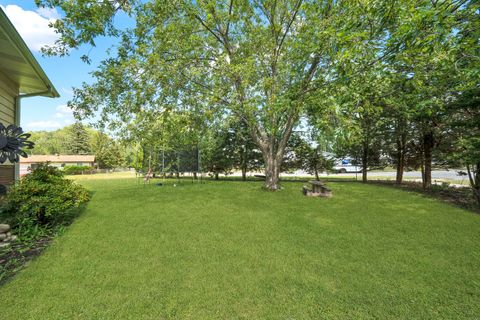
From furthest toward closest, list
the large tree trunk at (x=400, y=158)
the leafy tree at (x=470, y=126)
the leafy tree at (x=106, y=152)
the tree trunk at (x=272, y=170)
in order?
the leafy tree at (x=106, y=152) → the large tree trunk at (x=400, y=158) → the tree trunk at (x=272, y=170) → the leafy tree at (x=470, y=126)

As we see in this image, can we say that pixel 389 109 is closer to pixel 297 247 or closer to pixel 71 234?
pixel 297 247

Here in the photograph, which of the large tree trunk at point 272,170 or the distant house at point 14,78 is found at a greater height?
the distant house at point 14,78

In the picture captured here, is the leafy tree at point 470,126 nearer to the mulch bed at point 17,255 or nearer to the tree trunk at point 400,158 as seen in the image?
the tree trunk at point 400,158

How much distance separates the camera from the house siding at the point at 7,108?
15.0 ft

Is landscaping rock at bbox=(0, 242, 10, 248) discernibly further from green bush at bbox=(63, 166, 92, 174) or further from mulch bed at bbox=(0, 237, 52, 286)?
green bush at bbox=(63, 166, 92, 174)

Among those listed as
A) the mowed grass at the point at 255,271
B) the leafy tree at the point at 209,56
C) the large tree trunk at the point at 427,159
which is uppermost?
the leafy tree at the point at 209,56

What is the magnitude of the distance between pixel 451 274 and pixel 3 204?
7.14 metres

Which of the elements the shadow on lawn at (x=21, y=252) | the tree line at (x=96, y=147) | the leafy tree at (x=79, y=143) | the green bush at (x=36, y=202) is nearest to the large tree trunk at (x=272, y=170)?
the green bush at (x=36, y=202)

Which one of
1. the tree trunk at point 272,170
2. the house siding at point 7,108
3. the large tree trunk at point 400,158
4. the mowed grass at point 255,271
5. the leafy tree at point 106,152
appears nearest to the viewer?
the mowed grass at point 255,271

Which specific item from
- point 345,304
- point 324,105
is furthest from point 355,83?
point 345,304

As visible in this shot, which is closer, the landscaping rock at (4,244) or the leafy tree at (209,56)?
the landscaping rock at (4,244)

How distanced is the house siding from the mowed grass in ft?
6.34

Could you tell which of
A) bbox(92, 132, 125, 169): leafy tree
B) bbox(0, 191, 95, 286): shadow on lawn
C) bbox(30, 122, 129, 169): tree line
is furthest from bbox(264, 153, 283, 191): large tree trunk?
bbox(92, 132, 125, 169): leafy tree

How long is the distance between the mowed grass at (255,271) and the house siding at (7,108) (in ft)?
6.34
